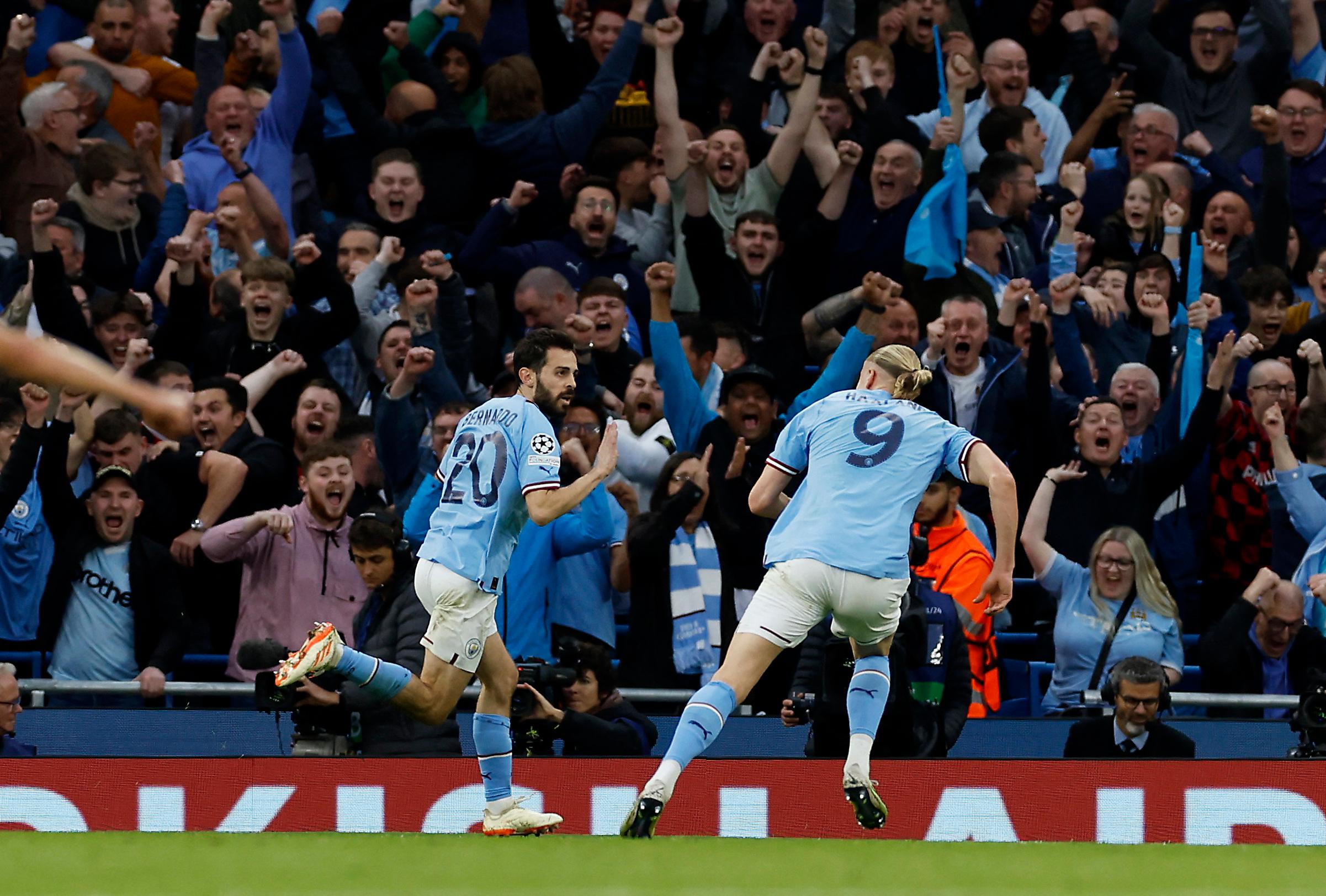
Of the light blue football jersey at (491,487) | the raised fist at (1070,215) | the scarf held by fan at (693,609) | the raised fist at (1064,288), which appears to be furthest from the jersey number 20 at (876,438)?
the raised fist at (1070,215)

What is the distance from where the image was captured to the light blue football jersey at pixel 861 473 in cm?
792

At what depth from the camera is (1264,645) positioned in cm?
1034

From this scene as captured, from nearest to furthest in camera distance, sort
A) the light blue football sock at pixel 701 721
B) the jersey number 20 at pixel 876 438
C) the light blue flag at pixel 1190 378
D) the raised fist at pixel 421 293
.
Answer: the light blue football sock at pixel 701 721 < the jersey number 20 at pixel 876 438 < the raised fist at pixel 421 293 < the light blue flag at pixel 1190 378

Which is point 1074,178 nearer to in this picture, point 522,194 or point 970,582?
point 522,194

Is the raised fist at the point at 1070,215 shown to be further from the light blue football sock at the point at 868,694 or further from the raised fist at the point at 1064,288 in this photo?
the light blue football sock at the point at 868,694

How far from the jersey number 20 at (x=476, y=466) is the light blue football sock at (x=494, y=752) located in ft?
3.02

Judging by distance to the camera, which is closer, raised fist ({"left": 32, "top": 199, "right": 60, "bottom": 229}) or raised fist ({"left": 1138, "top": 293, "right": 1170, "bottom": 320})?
raised fist ({"left": 32, "top": 199, "right": 60, "bottom": 229})

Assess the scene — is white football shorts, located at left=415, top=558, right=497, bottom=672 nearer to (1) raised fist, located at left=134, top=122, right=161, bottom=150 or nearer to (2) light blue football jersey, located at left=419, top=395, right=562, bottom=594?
(2) light blue football jersey, located at left=419, top=395, right=562, bottom=594

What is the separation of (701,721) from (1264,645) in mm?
4167

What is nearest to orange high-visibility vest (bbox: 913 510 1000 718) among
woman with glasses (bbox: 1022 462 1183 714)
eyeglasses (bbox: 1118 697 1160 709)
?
woman with glasses (bbox: 1022 462 1183 714)

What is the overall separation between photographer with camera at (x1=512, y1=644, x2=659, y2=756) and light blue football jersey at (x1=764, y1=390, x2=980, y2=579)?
55.5 inches

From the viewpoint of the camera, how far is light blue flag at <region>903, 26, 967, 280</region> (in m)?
12.1

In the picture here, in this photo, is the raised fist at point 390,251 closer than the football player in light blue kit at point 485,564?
No

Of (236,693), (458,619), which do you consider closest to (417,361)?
(236,693)
